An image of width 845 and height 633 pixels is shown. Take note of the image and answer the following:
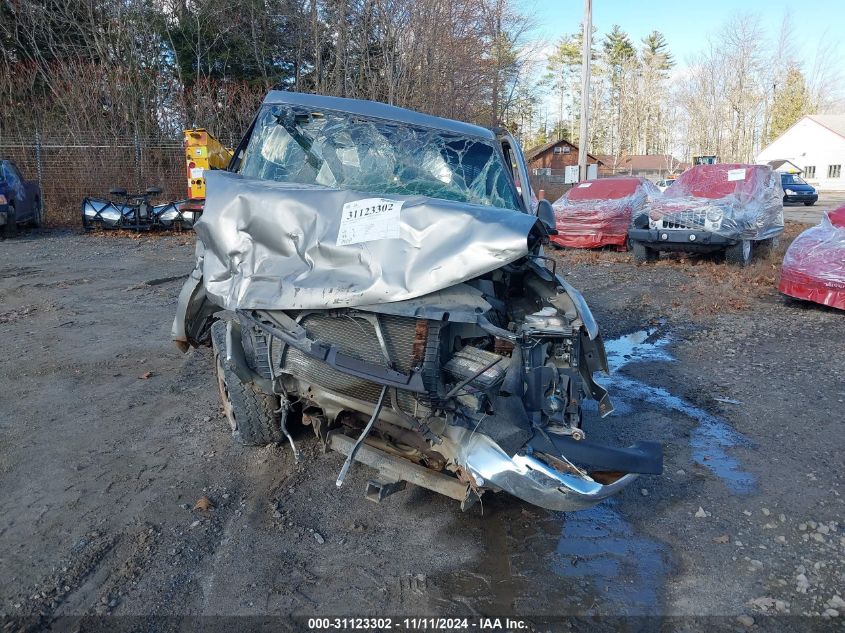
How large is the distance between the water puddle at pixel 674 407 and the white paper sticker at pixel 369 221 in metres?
2.57

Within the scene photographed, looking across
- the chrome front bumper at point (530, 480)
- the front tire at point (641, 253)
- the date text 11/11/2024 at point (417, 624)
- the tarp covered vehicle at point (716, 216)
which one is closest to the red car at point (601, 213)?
the tarp covered vehicle at point (716, 216)

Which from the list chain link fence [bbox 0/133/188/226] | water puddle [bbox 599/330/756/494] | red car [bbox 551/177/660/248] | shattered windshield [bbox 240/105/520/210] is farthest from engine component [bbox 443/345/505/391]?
chain link fence [bbox 0/133/188/226]

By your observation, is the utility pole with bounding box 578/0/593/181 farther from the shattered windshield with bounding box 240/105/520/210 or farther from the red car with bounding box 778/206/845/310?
the shattered windshield with bounding box 240/105/520/210

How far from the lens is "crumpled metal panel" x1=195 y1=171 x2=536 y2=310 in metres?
2.85

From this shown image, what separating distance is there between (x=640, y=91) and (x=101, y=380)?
2912 inches

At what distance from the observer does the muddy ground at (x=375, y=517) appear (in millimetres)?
2779

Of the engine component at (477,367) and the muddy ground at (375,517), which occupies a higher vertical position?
the engine component at (477,367)

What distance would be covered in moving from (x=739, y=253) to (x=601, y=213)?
3022 mm

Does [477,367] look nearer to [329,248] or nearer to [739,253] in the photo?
[329,248]

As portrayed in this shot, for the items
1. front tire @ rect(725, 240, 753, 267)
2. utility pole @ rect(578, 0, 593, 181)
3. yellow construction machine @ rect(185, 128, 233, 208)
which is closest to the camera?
front tire @ rect(725, 240, 753, 267)

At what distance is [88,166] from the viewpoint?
1762cm

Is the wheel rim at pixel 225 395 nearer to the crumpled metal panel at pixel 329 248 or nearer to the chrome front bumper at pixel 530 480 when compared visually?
the crumpled metal panel at pixel 329 248

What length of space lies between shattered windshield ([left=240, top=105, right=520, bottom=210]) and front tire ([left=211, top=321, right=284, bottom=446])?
119cm

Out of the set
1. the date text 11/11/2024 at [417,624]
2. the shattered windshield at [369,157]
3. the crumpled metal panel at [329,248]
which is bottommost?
the date text 11/11/2024 at [417,624]
